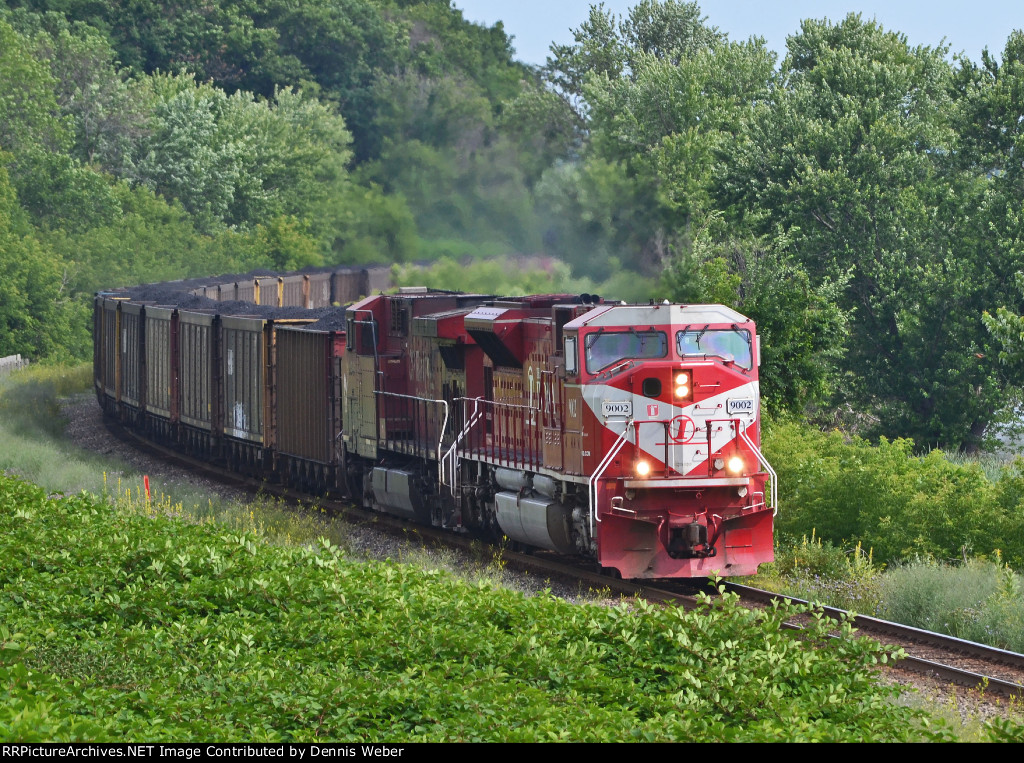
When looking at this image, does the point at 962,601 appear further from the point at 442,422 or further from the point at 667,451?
the point at 442,422

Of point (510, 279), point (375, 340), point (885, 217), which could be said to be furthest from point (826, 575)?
point (510, 279)

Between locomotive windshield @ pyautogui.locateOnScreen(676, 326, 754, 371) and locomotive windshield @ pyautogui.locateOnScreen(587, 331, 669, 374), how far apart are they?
0.23 m

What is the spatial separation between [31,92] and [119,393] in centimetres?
2862

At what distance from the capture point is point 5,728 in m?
6.71

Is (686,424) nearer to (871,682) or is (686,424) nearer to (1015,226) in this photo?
(871,682)

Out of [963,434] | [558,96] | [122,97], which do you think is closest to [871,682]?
[963,434]

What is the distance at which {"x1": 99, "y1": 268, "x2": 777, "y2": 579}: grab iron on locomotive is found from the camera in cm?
1547

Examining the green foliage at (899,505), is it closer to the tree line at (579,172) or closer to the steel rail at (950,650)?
the steel rail at (950,650)

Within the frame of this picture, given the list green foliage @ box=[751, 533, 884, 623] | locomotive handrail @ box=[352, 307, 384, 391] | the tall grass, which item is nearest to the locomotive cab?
green foliage @ box=[751, 533, 884, 623]

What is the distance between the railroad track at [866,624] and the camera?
11.9 m

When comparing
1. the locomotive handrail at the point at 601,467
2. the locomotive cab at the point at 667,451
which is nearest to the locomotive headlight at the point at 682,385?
the locomotive cab at the point at 667,451

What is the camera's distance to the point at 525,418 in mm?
17453

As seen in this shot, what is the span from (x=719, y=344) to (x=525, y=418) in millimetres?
2945

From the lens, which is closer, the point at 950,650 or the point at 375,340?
the point at 950,650
